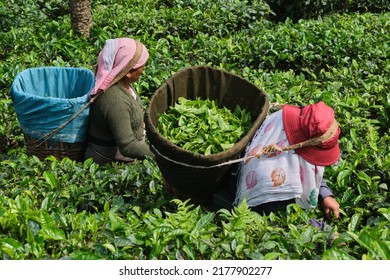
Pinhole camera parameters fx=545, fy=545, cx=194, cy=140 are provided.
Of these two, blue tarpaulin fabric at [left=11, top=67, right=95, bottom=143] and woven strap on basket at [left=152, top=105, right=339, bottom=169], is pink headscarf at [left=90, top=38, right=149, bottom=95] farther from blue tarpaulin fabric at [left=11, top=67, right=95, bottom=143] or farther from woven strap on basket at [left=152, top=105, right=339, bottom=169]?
woven strap on basket at [left=152, top=105, right=339, bottom=169]

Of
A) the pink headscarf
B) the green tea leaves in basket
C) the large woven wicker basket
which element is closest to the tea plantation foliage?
the large woven wicker basket

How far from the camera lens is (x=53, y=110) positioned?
3.72 metres

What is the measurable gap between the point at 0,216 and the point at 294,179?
1.52m

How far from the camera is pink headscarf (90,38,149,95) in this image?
3.69m

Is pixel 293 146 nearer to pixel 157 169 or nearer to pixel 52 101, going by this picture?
pixel 157 169

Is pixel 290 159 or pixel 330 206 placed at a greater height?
pixel 290 159

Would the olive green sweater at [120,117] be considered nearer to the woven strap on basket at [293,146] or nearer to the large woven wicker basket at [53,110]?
the large woven wicker basket at [53,110]

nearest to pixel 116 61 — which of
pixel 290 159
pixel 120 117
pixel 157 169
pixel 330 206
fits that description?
pixel 120 117

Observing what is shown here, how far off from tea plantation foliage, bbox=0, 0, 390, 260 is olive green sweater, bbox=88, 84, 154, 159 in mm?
131

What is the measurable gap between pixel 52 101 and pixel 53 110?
7 cm

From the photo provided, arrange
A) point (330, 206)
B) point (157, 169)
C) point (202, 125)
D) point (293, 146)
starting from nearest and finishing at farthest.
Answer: point (293, 146)
point (330, 206)
point (202, 125)
point (157, 169)

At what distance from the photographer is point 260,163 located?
9.41 ft

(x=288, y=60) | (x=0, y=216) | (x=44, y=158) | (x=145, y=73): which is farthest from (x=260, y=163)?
(x=288, y=60)

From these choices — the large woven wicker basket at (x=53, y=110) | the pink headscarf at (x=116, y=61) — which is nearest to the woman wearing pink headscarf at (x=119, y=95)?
the pink headscarf at (x=116, y=61)
